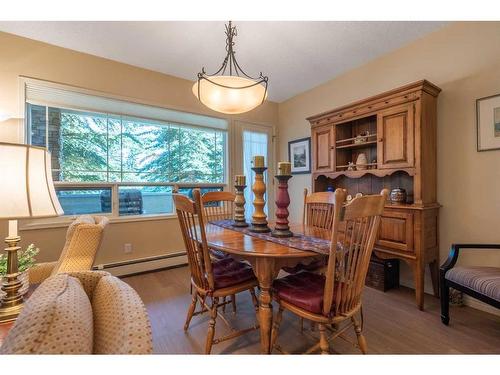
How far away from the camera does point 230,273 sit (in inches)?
65.7

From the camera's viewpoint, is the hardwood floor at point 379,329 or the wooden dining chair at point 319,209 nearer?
the hardwood floor at point 379,329

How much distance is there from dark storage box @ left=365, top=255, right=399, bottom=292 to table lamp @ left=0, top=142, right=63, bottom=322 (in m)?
2.77

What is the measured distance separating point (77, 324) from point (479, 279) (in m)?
2.28

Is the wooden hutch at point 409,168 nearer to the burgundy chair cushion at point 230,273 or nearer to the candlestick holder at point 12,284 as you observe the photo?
the burgundy chair cushion at point 230,273

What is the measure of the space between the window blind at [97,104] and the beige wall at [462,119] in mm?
2658

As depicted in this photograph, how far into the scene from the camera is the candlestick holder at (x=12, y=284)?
946 millimetres

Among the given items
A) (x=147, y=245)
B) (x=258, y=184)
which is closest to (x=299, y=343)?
(x=258, y=184)

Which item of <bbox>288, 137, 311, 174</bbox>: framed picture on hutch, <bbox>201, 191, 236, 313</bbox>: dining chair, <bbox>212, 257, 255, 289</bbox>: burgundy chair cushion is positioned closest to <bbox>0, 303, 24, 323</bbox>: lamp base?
<bbox>212, 257, 255, 289</bbox>: burgundy chair cushion

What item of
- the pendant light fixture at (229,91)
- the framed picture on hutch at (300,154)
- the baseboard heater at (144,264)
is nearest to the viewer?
the pendant light fixture at (229,91)

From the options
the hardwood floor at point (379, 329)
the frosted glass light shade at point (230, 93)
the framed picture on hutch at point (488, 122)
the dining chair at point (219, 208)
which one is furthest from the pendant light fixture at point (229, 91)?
the framed picture on hutch at point (488, 122)

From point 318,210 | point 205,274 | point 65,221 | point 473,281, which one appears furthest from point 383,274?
point 65,221

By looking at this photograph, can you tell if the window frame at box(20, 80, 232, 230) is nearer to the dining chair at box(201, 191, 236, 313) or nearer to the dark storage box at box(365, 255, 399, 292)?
the dining chair at box(201, 191, 236, 313)
